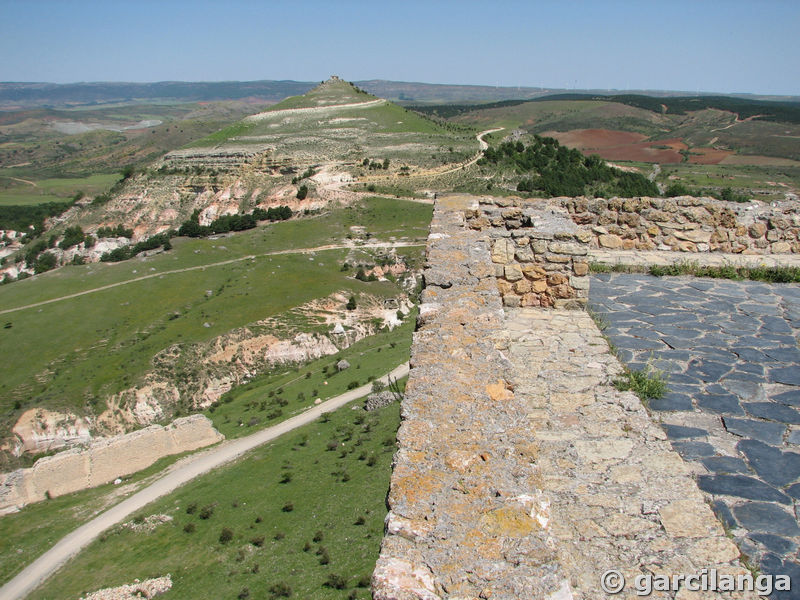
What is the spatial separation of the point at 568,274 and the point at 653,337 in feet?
5.31

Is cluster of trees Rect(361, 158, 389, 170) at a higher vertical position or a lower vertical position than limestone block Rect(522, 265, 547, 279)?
higher

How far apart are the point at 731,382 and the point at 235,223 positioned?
52.0 m

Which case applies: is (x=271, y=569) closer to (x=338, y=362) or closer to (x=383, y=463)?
(x=383, y=463)

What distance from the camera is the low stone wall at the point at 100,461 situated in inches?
762

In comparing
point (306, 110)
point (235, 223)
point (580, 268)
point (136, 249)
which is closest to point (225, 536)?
point (580, 268)

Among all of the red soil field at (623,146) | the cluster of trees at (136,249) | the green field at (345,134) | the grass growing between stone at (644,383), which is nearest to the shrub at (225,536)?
the grass growing between stone at (644,383)

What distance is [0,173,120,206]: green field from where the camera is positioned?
325 feet

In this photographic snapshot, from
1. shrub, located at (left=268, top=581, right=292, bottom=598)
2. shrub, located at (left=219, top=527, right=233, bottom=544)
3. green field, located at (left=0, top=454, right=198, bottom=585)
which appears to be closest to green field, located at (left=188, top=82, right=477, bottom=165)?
green field, located at (left=0, top=454, right=198, bottom=585)

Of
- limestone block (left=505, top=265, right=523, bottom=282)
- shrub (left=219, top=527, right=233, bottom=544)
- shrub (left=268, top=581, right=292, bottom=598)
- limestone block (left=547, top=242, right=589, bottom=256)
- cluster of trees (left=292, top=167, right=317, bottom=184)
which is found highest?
cluster of trees (left=292, top=167, right=317, bottom=184)

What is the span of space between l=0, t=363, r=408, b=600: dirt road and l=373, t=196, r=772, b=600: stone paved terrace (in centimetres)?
1478

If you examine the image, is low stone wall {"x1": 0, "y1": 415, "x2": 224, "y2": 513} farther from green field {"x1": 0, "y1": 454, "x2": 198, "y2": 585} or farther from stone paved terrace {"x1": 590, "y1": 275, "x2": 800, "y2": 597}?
stone paved terrace {"x1": 590, "y1": 275, "x2": 800, "y2": 597}

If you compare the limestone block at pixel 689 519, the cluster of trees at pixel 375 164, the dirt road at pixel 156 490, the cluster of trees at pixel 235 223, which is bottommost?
the dirt road at pixel 156 490

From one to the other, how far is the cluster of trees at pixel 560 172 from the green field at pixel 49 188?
247 ft

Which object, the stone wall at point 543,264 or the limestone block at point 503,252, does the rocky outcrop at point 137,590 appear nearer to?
the stone wall at point 543,264
